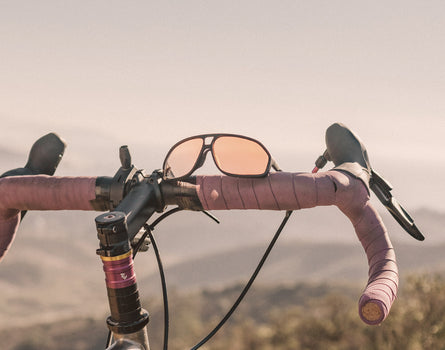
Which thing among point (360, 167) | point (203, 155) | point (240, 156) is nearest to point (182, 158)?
point (203, 155)

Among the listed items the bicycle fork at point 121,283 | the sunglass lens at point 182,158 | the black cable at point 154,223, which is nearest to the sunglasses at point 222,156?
the sunglass lens at point 182,158

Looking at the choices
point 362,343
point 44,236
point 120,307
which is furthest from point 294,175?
Result: point 44,236

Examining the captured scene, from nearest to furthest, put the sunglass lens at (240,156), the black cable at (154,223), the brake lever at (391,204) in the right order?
the sunglass lens at (240,156)
the black cable at (154,223)
the brake lever at (391,204)

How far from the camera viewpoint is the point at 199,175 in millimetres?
2088

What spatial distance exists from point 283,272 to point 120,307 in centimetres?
16746

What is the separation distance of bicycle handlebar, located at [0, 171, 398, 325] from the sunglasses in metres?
0.06

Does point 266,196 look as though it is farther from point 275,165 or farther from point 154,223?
point 154,223

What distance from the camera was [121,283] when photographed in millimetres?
1479

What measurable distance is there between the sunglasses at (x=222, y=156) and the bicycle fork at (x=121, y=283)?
22.1 inches

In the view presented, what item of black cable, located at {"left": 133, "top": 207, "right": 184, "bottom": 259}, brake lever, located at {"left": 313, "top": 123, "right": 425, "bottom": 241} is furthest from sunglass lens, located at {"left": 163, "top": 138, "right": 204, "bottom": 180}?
brake lever, located at {"left": 313, "top": 123, "right": 425, "bottom": 241}

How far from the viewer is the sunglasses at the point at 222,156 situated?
191cm

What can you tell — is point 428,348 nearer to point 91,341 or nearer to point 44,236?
point 91,341

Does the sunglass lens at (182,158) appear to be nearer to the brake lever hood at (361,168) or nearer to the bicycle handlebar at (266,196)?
the bicycle handlebar at (266,196)

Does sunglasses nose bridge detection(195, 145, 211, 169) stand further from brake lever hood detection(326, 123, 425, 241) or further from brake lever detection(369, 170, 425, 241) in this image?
brake lever detection(369, 170, 425, 241)
